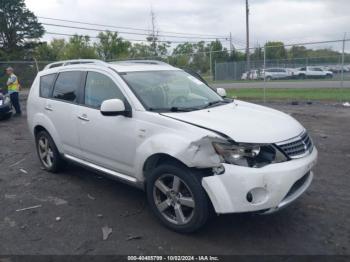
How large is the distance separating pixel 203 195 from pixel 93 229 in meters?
1.32

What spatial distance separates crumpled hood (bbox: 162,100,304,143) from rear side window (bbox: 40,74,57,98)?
8.52 ft

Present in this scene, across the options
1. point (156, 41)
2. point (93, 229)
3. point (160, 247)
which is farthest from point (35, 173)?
point (156, 41)

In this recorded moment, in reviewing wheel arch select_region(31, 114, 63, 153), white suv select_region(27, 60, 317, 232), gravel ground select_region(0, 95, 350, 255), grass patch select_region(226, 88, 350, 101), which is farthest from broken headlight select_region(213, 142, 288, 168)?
grass patch select_region(226, 88, 350, 101)

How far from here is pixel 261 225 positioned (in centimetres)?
377

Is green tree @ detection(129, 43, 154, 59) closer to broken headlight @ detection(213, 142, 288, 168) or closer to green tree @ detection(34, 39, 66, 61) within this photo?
green tree @ detection(34, 39, 66, 61)

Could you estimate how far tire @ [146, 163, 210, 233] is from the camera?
11.0ft

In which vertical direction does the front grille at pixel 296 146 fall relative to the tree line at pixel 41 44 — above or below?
below

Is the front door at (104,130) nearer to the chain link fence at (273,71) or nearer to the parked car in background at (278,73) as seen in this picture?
the chain link fence at (273,71)

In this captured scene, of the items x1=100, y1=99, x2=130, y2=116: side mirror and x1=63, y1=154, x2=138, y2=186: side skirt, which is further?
x1=63, y1=154, x2=138, y2=186: side skirt

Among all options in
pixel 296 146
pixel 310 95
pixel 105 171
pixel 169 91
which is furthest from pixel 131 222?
pixel 310 95

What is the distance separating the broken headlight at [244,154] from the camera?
325 centimetres

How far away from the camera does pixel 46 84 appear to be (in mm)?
5695

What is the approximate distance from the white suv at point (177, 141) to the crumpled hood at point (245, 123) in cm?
1

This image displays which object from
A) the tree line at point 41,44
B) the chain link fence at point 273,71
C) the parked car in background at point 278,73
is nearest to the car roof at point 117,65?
the chain link fence at point 273,71
